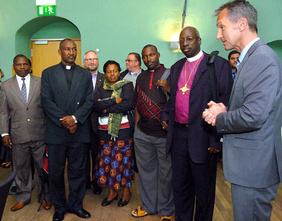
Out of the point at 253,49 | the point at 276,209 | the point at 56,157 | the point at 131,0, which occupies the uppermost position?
the point at 131,0

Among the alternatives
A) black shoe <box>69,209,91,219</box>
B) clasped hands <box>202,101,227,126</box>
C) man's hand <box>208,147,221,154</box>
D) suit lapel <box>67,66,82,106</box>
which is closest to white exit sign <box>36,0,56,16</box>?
suit lapel <box>67,66,82,106</box>

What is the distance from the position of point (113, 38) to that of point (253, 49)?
472cm

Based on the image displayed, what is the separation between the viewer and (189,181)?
7.47 feet

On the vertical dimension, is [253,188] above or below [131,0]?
below

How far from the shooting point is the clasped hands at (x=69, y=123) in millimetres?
2463

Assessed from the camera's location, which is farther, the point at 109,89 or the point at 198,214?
the point at 109,89

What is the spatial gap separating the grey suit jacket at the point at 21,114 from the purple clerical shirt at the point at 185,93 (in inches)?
62.4

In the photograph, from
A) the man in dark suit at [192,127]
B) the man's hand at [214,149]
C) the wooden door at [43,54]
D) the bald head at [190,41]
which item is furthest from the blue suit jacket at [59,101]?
the wooden door at [43,54]

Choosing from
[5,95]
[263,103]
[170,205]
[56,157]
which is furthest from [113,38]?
[263,103]

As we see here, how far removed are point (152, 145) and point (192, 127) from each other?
708 mm

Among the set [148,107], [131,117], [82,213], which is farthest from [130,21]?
[82,213]

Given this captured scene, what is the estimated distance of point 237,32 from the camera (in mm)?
1454

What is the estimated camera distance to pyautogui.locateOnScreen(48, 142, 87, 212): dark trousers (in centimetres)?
260

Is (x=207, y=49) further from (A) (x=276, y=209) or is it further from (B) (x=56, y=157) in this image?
(B) (x=56, y=157)
